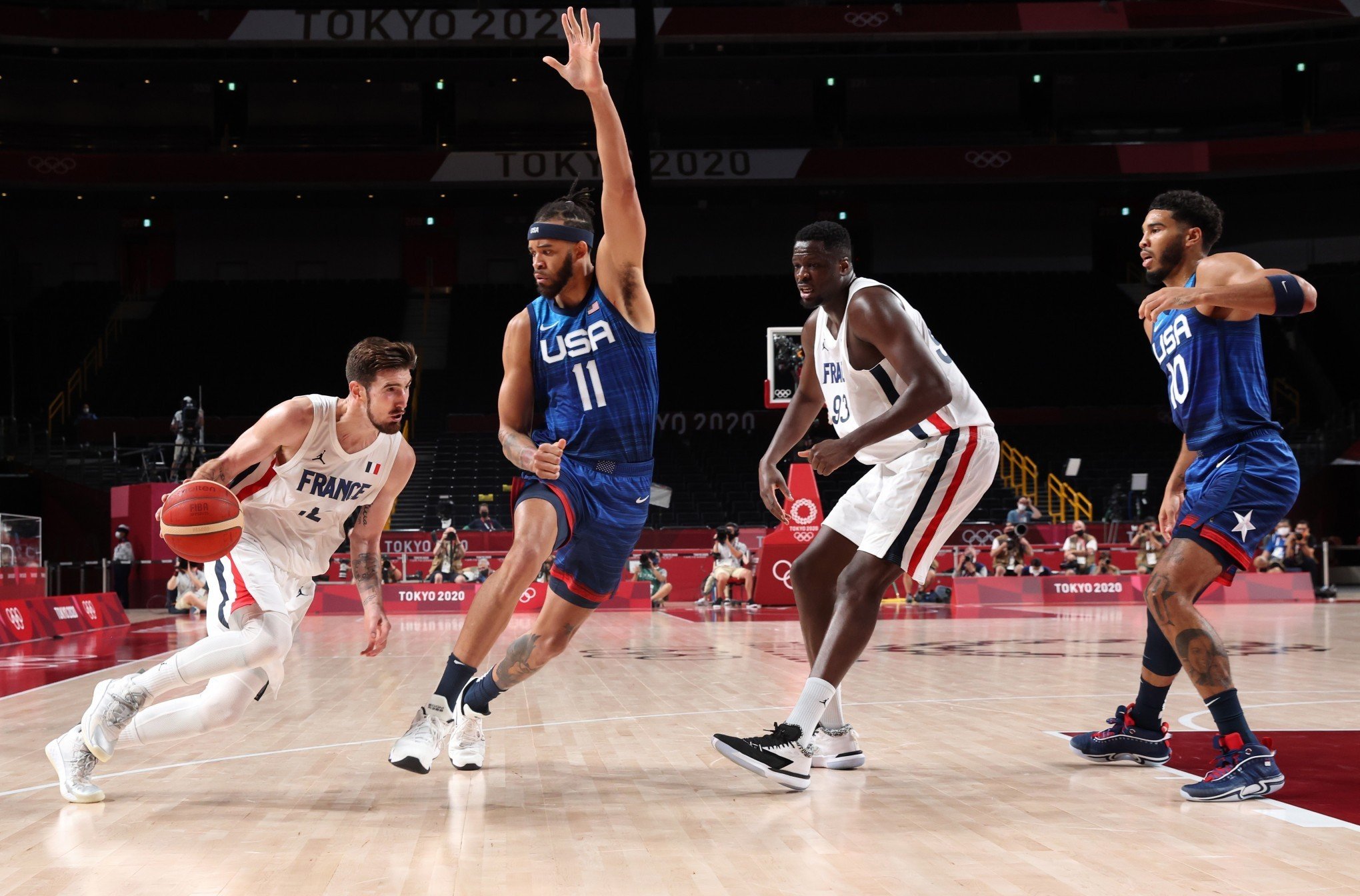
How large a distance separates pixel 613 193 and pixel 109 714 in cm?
264

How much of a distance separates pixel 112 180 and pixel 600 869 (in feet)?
97.9

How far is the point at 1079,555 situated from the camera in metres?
19.9

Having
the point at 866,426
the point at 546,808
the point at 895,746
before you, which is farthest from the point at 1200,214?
the point at 546,808

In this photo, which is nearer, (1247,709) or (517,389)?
(517,389)

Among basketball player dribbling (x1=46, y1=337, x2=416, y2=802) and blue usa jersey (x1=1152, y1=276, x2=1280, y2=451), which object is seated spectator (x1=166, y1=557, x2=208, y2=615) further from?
blue usa jersey (x1=1152, y1=276, x2=1280, y2=451)

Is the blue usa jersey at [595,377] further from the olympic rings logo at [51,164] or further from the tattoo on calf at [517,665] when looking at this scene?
the olympic rings logo at [51,164]

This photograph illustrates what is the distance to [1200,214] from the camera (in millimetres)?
4770

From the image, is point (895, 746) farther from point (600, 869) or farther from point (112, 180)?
point (112, 180)

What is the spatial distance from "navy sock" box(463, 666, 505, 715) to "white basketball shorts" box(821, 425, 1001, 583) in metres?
1.54

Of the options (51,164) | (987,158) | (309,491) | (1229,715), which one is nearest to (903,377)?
(1229,715)

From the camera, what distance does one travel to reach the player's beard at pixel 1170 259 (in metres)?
4.79

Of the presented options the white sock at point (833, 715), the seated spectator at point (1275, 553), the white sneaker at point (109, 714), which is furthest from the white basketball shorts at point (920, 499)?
the seated spectator at point (1275, 553)

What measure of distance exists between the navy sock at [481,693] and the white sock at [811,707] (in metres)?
1.24

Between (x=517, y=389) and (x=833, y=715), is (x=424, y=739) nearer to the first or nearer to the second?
(x=517, y=389)
